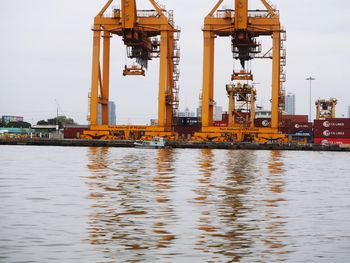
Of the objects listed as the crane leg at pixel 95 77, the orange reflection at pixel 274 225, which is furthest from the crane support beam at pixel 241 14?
the orange reflection at pixel 274 225

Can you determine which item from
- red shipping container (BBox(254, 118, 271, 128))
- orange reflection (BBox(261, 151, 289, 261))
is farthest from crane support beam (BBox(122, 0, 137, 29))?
orange reflection (BBox(261, 151, 289, 261))

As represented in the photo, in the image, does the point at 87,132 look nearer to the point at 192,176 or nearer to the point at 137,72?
the point at 137,72

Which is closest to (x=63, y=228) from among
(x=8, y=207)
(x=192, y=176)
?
(x=8, y=207)

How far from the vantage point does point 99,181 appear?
77.8 feet

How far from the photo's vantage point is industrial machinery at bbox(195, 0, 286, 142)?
7044 cm

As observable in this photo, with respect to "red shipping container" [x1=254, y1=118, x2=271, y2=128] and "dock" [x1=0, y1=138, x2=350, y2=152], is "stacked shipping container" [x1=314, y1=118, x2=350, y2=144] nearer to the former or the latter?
"dock" [x1=0, y1=138, x2=350, y2=152]

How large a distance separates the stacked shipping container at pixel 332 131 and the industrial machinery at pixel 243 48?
16179mm

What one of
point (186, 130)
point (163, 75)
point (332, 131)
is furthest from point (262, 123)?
point (163, 75)

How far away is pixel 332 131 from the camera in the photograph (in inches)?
3489

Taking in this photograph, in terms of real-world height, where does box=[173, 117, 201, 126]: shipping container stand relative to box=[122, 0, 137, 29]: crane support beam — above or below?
below

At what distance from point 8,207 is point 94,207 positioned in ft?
6.42

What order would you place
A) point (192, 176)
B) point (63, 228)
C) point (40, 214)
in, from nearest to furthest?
point (63, 228) < point (40, 214) < point (192, 176)

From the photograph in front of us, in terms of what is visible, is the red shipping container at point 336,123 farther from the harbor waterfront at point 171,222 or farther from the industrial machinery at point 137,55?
the harbor waterfront at point 171,222

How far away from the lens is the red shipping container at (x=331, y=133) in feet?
290
